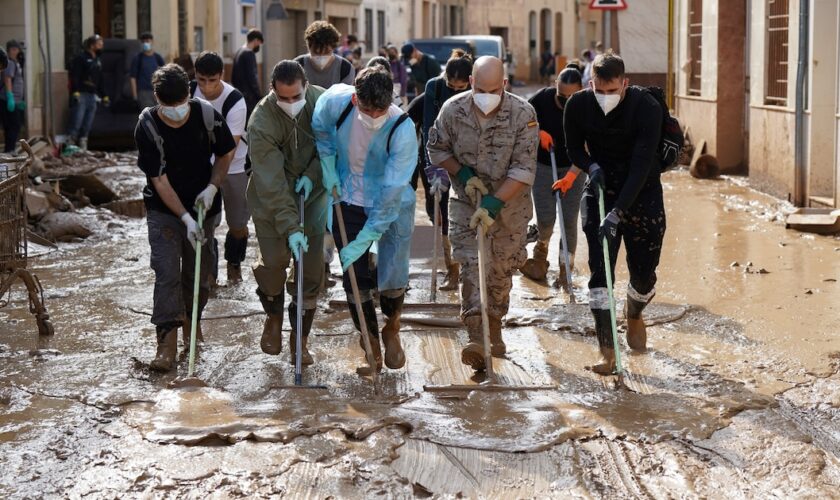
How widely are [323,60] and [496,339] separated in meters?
2.83

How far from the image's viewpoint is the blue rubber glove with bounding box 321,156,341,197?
719 centimetres

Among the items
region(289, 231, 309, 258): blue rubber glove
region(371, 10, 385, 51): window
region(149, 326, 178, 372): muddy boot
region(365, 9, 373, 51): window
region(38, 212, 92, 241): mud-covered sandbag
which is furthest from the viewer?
region(371, 10, 385, 51): window

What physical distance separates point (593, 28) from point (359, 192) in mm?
60101

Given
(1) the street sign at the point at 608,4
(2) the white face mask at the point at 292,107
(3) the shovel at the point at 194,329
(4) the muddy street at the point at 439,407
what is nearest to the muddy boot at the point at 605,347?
(4) the muddy street at the point at 439,407

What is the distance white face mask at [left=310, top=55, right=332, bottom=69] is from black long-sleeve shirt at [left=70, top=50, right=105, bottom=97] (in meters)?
11.7

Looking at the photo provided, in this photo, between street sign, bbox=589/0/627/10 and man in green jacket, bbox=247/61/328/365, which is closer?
man in green jacket, bbox=247/61/328/365

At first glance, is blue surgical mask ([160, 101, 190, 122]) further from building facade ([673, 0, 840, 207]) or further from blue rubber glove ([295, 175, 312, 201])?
building facade ([673, 0, 840, 207])

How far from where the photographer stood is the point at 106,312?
9.30 metres

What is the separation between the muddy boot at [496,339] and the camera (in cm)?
778

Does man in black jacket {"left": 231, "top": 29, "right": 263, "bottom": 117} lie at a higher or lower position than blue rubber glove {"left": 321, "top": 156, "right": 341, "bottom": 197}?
higher

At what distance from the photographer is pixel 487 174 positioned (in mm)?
7480

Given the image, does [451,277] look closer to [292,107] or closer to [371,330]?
[371,330]

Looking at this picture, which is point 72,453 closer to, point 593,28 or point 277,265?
point 277,265

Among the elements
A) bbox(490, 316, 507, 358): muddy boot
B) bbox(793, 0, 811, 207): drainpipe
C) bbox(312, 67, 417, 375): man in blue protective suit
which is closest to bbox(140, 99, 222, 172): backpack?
bbox(312, 67, 417, 375): man in blue protective suit
